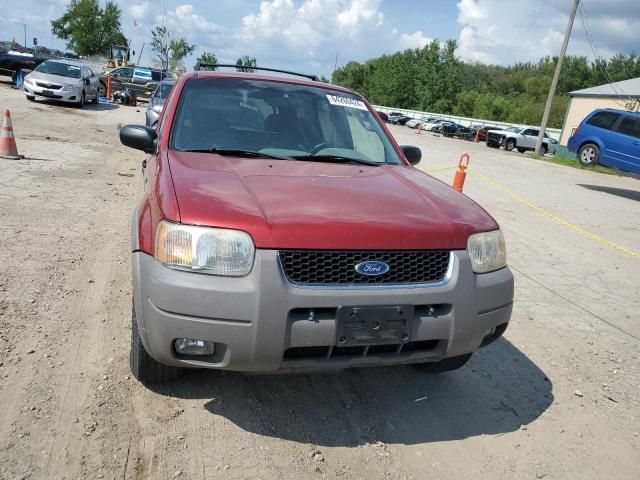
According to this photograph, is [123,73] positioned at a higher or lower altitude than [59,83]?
higher

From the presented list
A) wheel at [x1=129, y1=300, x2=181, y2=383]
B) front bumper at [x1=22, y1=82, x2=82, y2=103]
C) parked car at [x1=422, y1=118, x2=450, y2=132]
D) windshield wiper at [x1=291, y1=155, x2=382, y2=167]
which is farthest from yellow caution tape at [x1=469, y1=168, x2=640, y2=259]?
parked car at [x1=422, y1=118, x2=450, y2=132]

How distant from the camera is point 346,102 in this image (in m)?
4.18

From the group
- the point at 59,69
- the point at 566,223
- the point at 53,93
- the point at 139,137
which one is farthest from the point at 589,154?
the point at 59,69

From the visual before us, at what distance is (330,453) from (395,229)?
1149 millimetres

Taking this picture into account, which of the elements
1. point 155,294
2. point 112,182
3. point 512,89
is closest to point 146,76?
point 112,182

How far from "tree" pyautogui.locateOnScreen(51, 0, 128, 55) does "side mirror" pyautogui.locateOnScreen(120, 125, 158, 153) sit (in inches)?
2926

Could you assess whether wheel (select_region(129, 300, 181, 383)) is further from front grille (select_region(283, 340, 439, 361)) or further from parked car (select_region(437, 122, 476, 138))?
parked car (select_region(437, 122, 476, 138))

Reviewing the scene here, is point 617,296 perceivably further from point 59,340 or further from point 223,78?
point 59,340

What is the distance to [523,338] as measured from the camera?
4219 millimetres

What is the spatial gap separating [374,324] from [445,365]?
1.06 metres

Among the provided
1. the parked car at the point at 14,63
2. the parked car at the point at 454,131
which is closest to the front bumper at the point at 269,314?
the parked car at the point at 14,63

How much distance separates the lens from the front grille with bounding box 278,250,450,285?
2.34 metres

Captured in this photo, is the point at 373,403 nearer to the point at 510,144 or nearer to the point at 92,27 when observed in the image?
the point at 510,144

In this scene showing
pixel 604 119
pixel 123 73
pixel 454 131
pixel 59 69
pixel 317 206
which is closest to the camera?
pixel 317 206
